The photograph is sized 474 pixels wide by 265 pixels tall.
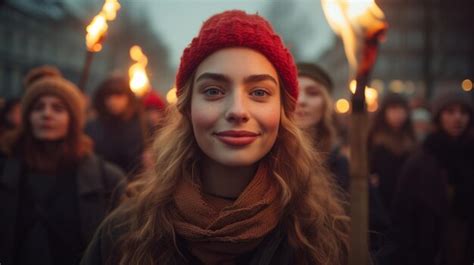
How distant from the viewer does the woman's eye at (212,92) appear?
1.91 metres

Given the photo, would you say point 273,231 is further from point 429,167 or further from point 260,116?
point 429,167

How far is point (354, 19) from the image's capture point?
1.05m

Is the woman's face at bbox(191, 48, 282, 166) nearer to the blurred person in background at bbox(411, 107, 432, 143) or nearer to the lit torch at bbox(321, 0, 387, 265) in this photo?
the lit torch at bbox(321, 0, 387, 265)

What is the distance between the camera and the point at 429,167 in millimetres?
4234

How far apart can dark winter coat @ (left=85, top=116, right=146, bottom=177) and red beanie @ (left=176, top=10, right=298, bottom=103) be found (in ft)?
10.6

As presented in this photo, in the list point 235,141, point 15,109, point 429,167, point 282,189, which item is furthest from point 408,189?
point 15,109

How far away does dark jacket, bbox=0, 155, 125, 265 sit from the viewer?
9.91 ft

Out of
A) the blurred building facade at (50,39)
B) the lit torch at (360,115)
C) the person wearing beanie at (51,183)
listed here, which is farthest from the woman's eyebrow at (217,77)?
the blurred building facade at (50,39)

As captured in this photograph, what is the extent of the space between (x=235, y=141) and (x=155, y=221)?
0.55 meters

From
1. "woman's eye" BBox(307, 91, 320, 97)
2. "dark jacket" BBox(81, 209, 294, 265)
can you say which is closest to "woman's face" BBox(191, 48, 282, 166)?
"dark jacket" BBox(81, 209, 294, 265)

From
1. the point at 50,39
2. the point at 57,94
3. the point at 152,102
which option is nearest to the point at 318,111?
the point at 57,94

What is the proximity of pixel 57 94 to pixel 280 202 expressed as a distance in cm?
245

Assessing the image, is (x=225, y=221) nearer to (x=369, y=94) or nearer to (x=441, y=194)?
(x=441, y=194)

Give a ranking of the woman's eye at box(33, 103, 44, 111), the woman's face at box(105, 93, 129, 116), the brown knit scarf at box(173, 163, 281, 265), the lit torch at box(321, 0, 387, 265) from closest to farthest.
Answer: the lit torch at box(321, 0, 387, 265), the brown knit scarf at box(173, 163, 281, 265), the woman's eye at box(33, 103, 44, 111), the woman's face at box(105, 93, 129, 116)
